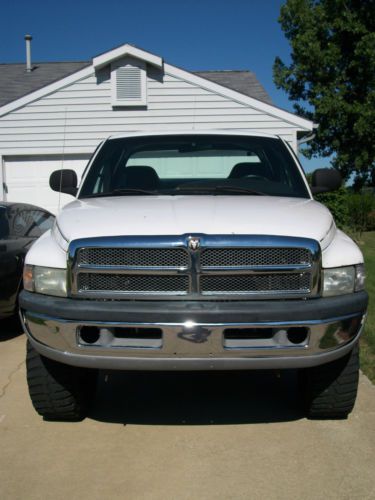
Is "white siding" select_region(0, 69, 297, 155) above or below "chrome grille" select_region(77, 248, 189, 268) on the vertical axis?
above

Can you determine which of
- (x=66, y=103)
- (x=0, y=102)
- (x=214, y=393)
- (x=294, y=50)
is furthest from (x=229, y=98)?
(x=294, y=50)

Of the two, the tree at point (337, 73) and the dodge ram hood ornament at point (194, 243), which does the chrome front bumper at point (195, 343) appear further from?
the tree at point (337, 73)

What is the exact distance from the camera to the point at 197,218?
338 cm

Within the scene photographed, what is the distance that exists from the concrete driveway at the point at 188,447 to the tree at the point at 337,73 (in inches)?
748

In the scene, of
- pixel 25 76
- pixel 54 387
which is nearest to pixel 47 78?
pixel 25 76

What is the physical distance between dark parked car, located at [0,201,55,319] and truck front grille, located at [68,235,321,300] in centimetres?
296

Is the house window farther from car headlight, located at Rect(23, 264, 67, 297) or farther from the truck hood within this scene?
car headlight, located at Rect(23, 264, 67, 297)

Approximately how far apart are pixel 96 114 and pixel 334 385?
10.1 m

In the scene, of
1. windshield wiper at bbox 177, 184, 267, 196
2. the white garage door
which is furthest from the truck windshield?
the white garage door

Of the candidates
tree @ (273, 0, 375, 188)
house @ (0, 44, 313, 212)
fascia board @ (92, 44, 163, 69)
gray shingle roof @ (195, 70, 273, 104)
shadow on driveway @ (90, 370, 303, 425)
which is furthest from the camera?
tree @ (273, 0, 375, 188)

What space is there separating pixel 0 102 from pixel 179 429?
1216 cm

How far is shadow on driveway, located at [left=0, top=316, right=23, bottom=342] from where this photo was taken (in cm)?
650

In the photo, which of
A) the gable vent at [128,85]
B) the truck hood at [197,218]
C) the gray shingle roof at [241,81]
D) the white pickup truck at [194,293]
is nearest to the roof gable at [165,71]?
the gable vent at [128,85]

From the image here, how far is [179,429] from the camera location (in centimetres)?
377
